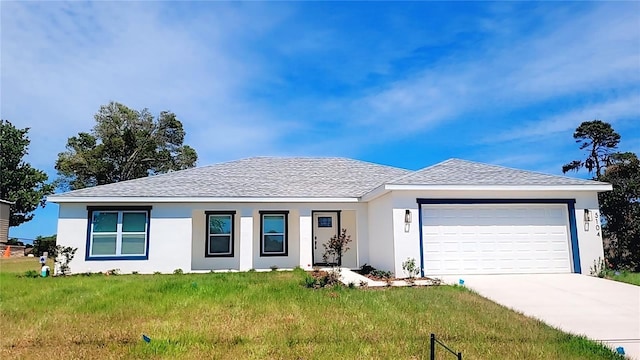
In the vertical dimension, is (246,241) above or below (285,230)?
below

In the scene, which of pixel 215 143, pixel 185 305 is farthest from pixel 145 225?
pixel 215 143

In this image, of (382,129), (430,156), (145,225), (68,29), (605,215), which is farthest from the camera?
(430,156)

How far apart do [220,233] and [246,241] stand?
4.77 feet

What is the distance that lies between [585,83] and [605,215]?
17.5 feet

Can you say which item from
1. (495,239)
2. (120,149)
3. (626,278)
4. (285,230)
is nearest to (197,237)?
(285,230)

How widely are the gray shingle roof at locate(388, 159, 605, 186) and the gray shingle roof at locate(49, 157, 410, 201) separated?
3.38m

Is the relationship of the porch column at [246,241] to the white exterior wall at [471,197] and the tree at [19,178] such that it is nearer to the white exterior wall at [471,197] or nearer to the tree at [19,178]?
the white exterior wall at [471,197]

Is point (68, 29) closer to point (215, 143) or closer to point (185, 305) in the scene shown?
point (185, 305)

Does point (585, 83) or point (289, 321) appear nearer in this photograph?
point (289, 321)

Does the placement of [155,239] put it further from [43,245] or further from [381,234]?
[43,245]

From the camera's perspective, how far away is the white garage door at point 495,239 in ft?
40.4

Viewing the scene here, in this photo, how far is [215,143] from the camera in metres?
30.0

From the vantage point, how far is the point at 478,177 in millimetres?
13109

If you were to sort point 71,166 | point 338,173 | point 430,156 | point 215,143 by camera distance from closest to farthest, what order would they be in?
point 338,173 < point 430,156 < point 215,143 < point 71,166
